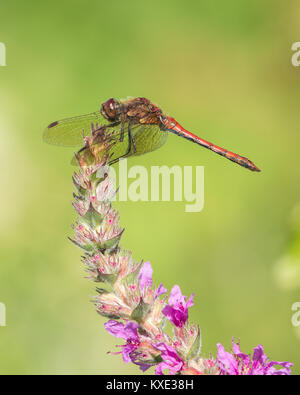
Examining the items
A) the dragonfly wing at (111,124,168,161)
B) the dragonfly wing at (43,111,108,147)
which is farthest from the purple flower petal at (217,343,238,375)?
the dragonfly wing at (43,111,108,147)

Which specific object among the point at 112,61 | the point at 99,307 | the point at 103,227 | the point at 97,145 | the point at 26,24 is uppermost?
the point at 26,24

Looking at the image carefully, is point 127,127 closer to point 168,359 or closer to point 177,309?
point 177,309

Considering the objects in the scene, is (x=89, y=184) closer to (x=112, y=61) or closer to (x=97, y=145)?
(x=97, y=145)

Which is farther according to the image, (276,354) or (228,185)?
(228,185)

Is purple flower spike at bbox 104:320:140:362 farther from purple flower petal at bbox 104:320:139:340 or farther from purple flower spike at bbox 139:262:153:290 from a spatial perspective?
purple flower spike at bbox 139:262:153:290

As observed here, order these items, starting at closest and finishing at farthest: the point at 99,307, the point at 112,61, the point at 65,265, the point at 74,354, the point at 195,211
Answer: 1. the point at 99,307
2. the point at 74,354
3. the point at 65,265
4. the point at 195,211
5. the point at 112,61

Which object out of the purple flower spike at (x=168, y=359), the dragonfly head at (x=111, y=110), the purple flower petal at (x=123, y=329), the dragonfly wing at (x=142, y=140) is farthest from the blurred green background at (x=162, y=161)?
the purple flower spike at (x=168, y=359)
